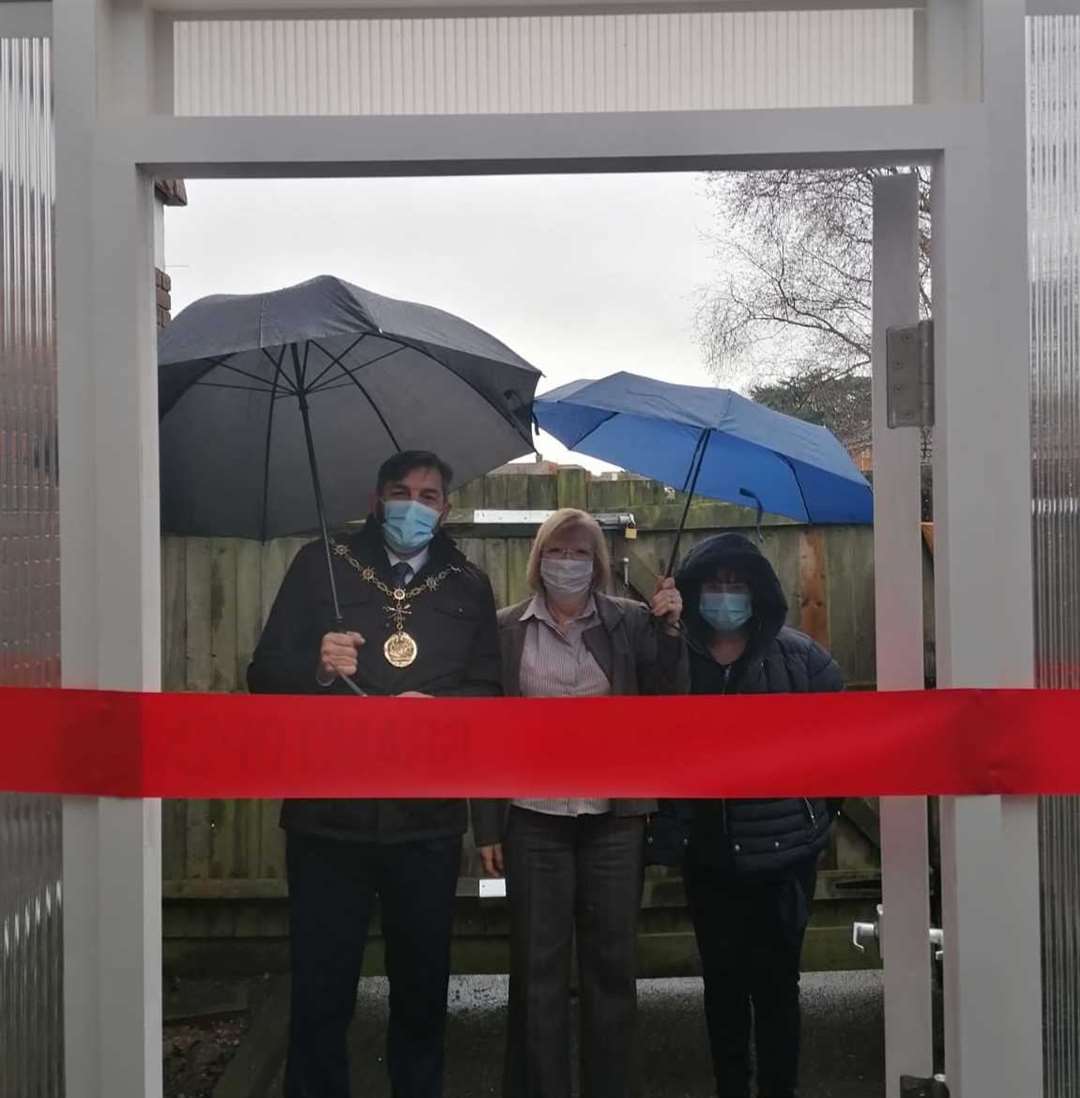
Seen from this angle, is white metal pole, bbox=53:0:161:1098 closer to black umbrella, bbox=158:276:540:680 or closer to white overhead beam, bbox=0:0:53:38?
white overhead beam, bbox=0:0:53:38

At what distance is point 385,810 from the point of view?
6.95ft

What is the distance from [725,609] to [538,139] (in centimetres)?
90

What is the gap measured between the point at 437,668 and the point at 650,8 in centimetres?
117

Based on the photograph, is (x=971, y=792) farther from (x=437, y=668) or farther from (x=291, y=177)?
(x=291, y=177)

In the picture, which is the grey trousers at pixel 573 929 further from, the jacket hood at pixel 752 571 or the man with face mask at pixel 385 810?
the jacket hood at pixel 752 571

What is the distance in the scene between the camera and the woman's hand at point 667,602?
6.99 ft

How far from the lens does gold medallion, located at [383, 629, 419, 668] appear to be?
2064 mm

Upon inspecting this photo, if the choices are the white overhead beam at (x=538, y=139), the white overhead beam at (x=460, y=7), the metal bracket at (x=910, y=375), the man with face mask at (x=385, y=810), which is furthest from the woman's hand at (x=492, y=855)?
the white overhead beam at (x=460, y=7)

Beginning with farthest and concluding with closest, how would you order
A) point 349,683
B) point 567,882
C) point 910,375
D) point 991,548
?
point 567,882 → point 349,683 → point 910,375 → point 991,548

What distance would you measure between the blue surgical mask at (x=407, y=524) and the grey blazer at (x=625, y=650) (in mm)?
204

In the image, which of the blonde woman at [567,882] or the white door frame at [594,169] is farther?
the blonde woman at [567,882]

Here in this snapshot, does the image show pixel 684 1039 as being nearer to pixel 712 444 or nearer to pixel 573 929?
pixel 573 929

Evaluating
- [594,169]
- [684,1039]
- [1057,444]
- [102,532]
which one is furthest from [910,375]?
Result: [684,1039]

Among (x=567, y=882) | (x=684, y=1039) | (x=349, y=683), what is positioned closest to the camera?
(x=349, y=683)
